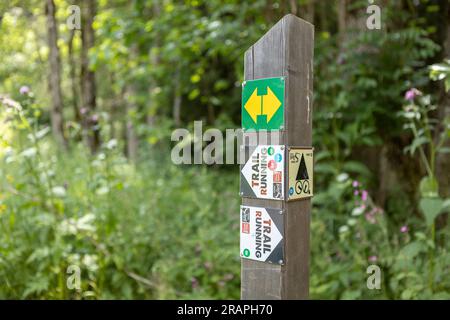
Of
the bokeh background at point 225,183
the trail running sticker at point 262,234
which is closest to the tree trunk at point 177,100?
the bokeh background at point 225,183

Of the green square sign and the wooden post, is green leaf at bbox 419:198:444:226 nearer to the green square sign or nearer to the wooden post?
the wooden post

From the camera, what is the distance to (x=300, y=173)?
6.47ft

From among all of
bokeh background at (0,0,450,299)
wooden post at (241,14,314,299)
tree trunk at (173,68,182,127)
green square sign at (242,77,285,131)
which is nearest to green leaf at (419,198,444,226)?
bokeh background at (0,0,450,299)

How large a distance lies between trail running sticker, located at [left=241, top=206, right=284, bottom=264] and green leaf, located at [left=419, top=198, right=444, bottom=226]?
5.24 ft

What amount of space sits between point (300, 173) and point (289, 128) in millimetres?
232

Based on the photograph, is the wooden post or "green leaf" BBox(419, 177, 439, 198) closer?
the wooden post

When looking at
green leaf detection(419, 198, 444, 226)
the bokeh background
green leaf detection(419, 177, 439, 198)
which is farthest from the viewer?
the bokeh background

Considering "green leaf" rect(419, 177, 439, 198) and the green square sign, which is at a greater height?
the green square sign

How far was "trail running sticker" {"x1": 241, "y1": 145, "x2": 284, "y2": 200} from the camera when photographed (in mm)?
1904

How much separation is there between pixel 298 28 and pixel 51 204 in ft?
8.73

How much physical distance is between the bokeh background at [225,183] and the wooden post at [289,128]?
129 cm

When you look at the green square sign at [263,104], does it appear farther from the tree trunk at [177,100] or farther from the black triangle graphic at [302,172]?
the tree trunk at [177,100]

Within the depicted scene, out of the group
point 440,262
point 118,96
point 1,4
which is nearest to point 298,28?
point 440,262

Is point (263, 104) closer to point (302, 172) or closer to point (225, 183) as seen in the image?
point (302, 172)
